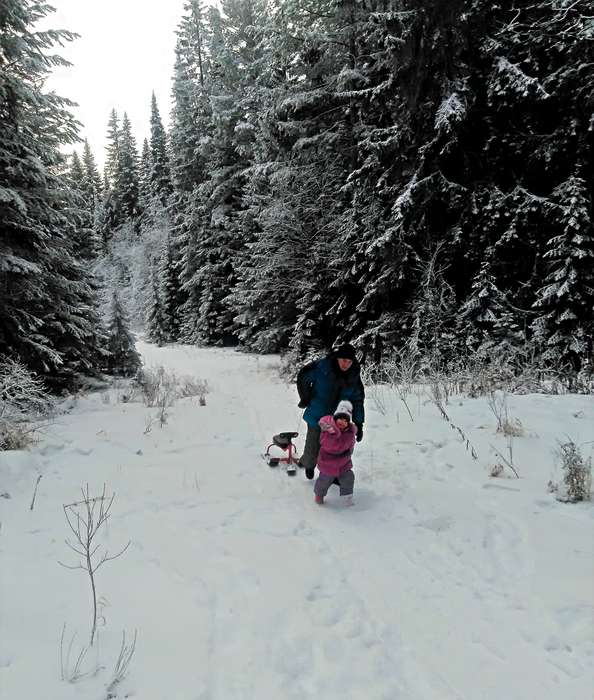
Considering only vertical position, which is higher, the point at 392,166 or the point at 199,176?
the point at 199,176

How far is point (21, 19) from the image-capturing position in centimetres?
805

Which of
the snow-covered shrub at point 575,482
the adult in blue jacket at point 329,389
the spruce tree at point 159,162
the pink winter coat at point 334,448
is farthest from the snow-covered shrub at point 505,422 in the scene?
the spruce tree at point 159,162

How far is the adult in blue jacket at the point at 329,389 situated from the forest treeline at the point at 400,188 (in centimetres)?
431

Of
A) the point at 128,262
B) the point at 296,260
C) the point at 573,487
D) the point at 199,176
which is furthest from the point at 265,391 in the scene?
the point at 128,262

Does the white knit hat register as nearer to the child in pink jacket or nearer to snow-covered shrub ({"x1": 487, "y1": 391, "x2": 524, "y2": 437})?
the child in pink jacket

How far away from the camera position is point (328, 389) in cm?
468

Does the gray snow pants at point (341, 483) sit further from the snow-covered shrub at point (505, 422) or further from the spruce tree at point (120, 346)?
the spruce tree at point (120, 346)

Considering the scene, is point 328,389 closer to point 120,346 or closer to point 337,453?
point 337,453

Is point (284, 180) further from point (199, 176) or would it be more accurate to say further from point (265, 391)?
point (199, 176)

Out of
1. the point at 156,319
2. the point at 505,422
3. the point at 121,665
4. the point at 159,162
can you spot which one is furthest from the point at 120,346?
the point at 159,162

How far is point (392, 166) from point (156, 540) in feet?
31.2

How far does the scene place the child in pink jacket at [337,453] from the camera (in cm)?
428

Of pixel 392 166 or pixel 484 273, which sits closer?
pixel 484 273

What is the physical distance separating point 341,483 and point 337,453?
12.9 inches
